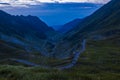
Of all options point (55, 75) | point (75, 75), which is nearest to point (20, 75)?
point (55, 75)

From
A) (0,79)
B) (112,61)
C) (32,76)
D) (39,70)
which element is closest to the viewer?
(0,79)

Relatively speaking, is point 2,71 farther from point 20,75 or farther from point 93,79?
point 93,79

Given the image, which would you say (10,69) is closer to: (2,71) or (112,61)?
(2,71)

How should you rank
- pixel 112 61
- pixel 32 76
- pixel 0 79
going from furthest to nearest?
1. pixel 112 61
2. pixel 32 76
3. pixel 0 79

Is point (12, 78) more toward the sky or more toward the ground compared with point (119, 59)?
more toward the sky

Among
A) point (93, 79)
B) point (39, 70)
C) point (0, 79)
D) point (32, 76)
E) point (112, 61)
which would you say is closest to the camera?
point (0, 79)

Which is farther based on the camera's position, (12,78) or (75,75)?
(75,75)

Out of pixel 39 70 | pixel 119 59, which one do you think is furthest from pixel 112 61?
pixel 39 70

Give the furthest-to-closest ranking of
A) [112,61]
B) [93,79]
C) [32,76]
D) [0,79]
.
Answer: [112,61], [93,79], [32,76], [0,79]

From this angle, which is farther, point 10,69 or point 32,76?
point 10,69
